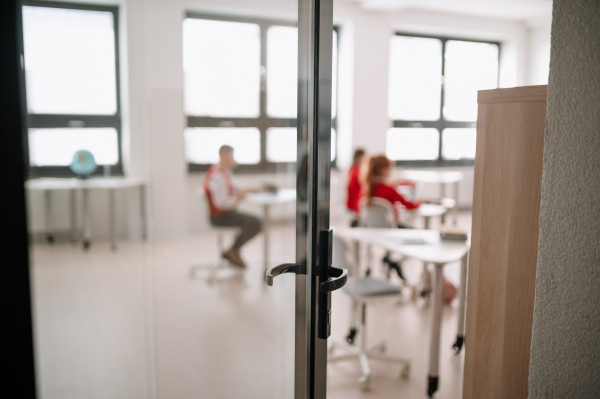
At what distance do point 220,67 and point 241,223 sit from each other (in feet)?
7.26

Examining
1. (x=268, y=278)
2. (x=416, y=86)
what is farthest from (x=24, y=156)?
(x=416, y=86)

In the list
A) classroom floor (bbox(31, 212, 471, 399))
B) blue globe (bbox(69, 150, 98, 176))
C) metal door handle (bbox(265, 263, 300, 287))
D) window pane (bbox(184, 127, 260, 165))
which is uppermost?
window pane (bbox(184, 127, 260, 165))

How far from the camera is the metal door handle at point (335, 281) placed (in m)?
1.11

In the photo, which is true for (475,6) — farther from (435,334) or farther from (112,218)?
(435,334)

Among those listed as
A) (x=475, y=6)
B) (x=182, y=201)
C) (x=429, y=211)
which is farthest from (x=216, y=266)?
(x=475, y=6)

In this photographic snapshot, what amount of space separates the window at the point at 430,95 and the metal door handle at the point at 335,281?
6.77 metres

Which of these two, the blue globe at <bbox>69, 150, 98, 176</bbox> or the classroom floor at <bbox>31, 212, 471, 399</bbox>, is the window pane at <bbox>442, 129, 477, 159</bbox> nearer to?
the classroom floor at <bbox>31, 212, 471, 399</bbox>

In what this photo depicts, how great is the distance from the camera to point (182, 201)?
5.43 meters

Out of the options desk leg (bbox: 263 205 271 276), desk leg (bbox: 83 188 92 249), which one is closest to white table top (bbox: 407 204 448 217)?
desk leg (bbox: 263 205 271 276)

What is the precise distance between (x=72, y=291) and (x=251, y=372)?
215 centimetres

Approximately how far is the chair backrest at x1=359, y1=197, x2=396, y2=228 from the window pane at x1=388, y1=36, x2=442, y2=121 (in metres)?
4.39

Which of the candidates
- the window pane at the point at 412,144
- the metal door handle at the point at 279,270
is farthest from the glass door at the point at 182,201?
the window pane at the point at 412,144

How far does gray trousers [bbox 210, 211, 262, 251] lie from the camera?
14.6 feet

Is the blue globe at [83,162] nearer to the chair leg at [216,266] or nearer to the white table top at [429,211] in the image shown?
the chair leg at [216,266]
